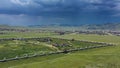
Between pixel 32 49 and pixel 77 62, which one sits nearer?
pixel 77 62

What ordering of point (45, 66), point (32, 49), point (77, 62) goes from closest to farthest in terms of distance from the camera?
1. point (45, 66)
2. point (77, 62)
3. point (32, 49)

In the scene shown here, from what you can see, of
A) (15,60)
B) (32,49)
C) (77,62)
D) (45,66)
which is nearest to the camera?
(45,66)

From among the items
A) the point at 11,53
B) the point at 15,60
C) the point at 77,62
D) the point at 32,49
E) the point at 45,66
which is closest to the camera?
the point at 45,66

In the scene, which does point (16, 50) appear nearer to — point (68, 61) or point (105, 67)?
point (68, 61)

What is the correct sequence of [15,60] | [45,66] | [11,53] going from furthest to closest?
[11,53] → [15,60] → [45,66]

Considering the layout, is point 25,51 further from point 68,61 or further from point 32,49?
point 68,61

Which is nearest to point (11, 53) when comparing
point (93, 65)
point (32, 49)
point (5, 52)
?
point (5, 52)

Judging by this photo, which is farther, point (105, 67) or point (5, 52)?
point (5, 52)

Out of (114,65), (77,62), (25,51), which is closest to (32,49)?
(25,51)

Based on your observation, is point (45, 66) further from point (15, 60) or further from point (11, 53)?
point (11, 53)
